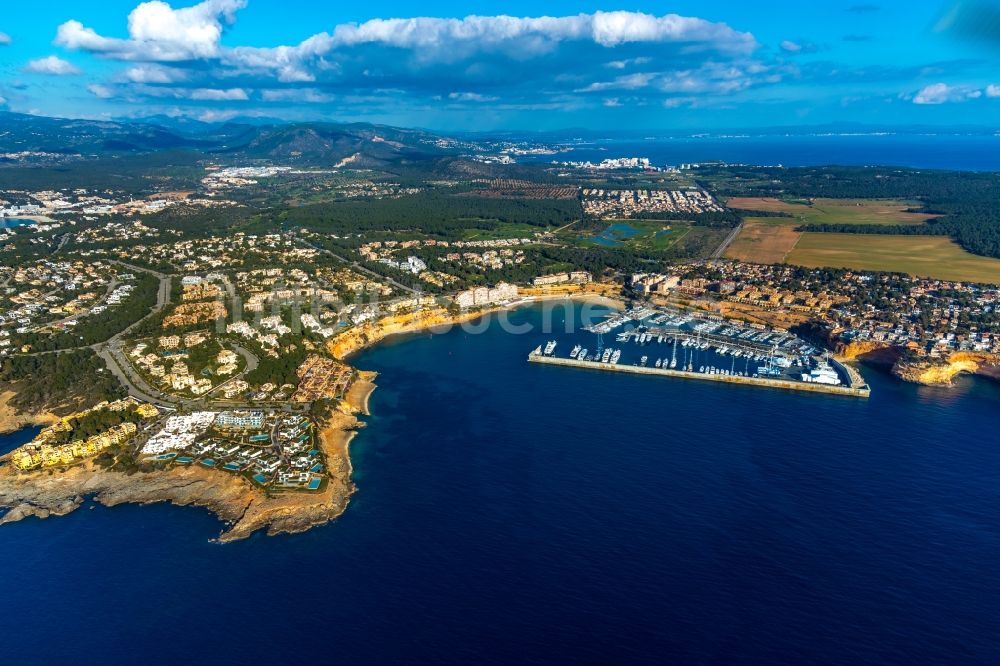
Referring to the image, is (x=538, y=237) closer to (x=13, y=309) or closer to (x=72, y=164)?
(x=13, y=309)

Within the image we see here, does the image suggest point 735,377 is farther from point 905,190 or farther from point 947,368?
point 905,190

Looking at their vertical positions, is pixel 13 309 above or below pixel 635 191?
below

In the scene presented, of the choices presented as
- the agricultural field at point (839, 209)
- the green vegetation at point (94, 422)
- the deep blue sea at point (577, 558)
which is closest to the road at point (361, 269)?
the deep blue sea at point (577, 558)

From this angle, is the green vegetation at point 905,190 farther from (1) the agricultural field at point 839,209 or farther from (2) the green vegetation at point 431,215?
(2) the green vegetation at point 431,215

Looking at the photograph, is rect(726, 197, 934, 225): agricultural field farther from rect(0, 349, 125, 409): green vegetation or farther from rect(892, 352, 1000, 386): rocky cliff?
rect(0, 349, 125, 409): green vegetation

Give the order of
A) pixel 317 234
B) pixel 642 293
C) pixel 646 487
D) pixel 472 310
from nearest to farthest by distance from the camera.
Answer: pixel 646 487
pixel 472 310
pixel 642 293
pixel 317 234

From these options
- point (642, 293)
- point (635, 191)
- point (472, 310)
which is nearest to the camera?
point (472, 310)

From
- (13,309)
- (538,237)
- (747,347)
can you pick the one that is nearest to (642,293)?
(747,347)
